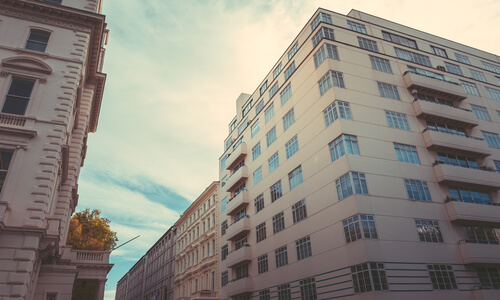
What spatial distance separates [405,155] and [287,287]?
15.1 meters

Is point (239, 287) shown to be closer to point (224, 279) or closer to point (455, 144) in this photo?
point (224, 279)

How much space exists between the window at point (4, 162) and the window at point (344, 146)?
69.1ft

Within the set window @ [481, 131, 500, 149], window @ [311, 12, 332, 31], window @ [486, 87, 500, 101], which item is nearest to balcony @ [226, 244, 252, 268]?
window @ [311, 12, 332, 31]

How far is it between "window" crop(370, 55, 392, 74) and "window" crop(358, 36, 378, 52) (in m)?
1.32

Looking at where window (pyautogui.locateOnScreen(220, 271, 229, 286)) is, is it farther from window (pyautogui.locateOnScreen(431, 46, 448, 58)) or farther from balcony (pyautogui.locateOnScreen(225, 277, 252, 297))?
window (pyautogui.locateOnScreen(431, 46, 448, 58))

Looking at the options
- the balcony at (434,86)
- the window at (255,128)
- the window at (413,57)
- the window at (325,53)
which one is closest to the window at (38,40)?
the window at (325,53)

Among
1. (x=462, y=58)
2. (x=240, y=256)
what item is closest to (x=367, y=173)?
(x=240, y=256)

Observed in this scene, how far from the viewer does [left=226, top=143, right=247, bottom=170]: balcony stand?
43.6m

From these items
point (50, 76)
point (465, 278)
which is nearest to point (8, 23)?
point (50, 76)

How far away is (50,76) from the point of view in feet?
66.4

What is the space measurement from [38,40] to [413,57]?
33997mm

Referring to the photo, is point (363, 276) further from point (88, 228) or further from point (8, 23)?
point (88, 228)

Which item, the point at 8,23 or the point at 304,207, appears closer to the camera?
the point at 8,23

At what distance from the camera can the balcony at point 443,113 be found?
3031 centimetres
